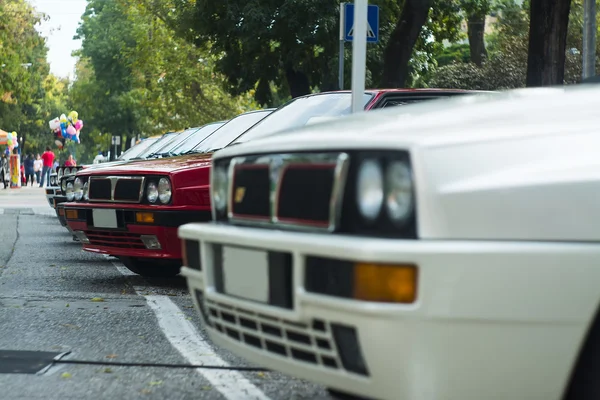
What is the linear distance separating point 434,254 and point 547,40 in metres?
14.3

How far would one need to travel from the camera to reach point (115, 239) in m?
8.48

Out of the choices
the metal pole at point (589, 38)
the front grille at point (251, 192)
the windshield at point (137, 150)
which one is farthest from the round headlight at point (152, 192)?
the metal pole at point (589, 38)

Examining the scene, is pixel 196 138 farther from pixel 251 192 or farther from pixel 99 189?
pixel 251 192

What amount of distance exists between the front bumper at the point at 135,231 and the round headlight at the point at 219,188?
4.01 metres

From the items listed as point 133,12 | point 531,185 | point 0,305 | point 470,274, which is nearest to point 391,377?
point 470,274

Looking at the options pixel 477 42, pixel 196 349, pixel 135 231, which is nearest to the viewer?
pixel 196 349

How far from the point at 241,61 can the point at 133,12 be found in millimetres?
23344

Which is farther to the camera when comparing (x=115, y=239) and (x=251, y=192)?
(x=115, y=239)

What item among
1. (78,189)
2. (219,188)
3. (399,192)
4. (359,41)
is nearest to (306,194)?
(399,192)

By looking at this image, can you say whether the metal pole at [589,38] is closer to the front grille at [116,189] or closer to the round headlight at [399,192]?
the front grille at [116,189]

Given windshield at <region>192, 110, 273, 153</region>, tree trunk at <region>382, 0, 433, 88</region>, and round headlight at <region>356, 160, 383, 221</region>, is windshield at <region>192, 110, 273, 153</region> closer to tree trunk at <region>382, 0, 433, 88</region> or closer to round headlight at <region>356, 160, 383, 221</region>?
round headlight at <region>356, 160, 383, 221</region>

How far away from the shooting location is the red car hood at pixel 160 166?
322 inches

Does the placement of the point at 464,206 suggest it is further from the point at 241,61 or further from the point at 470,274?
the point at 241,61

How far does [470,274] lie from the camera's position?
9.25 feet
